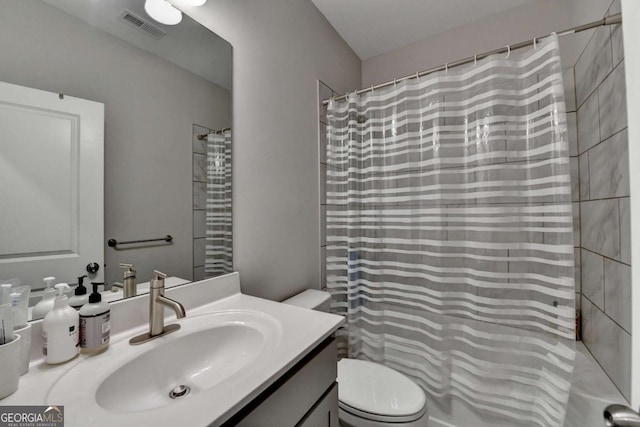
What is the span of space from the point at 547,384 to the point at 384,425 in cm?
71

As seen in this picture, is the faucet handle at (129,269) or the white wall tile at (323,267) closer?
the faucet handle at (129,269)

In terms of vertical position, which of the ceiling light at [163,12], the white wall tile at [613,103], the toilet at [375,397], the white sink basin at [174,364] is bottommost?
the toilet at [375,397]

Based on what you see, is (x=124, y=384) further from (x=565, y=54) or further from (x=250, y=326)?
(x=565, y=54)

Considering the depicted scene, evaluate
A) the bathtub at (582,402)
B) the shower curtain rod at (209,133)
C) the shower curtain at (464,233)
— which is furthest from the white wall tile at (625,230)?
the shower curtain rod at (209,133)

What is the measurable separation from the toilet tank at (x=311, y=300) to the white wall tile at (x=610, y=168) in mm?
1285

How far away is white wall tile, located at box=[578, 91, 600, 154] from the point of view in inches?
46.4

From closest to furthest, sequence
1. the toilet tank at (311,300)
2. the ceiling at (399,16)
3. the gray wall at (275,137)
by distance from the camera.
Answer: the gray wall at (275,137) < the toilet tank at (311,300) < the ceiling at (399,16)

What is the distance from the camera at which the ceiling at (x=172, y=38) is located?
76cm

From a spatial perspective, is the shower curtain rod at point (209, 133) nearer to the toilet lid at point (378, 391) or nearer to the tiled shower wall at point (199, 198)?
the tiled shower wall at point (199, 198)

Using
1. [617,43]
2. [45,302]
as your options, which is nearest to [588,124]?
[617,43]

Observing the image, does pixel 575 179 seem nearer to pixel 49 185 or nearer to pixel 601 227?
pixel 601 227

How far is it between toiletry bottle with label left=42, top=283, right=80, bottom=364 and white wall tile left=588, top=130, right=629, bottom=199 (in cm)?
175

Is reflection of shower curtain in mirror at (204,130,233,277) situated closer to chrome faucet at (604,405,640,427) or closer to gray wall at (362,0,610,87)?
chrome faucet at (604,405,640,427)

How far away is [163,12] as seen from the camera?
92cm
